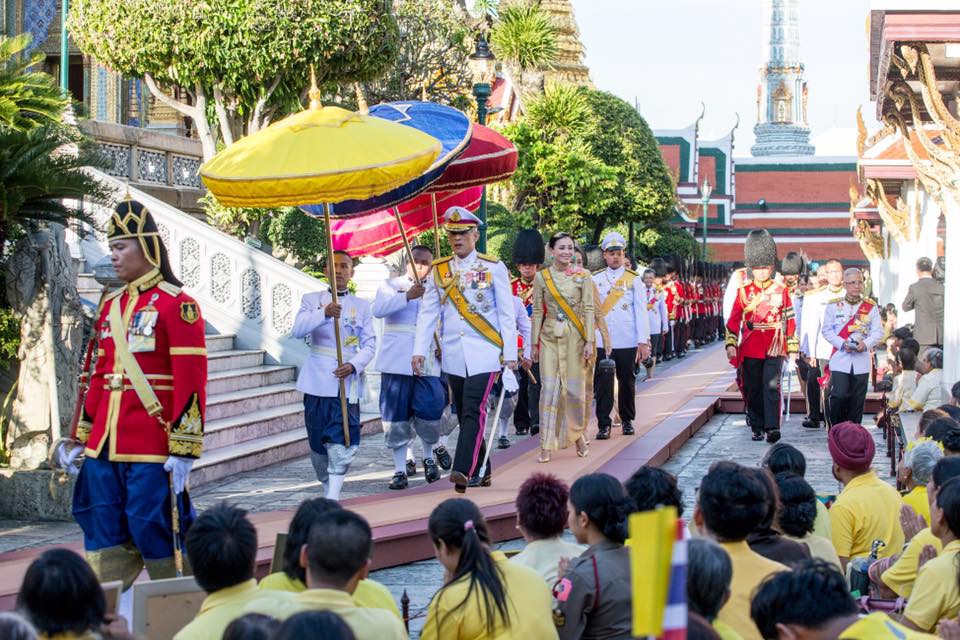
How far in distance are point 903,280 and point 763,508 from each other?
23.3 m

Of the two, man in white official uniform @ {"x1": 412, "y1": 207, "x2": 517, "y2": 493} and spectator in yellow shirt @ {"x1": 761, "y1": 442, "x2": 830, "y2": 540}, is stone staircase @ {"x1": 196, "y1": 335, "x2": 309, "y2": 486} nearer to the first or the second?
man in white official uniform @ {"x1": 412, "y1": 207, "x2": 517, "y2": 493}

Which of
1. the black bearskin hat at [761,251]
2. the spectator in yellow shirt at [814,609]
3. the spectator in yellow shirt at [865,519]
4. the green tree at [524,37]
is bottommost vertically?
the spectator in yellow shirt at [865,519]

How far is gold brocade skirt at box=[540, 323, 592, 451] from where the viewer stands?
11734mm

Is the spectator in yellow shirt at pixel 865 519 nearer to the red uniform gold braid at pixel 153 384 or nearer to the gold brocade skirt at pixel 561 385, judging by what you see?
the red uniform gold braid at pixel 153 384

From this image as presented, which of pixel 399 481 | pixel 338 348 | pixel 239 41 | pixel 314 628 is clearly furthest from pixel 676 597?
pixel 239 41

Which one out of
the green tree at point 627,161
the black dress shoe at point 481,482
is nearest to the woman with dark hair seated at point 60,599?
the black dress shoe at point 481,482

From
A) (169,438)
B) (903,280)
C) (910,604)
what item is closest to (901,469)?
(910,604)

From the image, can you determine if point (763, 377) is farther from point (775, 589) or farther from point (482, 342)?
point (775, 589)

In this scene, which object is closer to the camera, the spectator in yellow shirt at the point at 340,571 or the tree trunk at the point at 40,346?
the spectator in yellow shirt at the point at 340,571

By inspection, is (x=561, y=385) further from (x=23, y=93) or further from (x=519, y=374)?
(x=23, y=93)

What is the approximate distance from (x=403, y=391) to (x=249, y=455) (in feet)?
6.01

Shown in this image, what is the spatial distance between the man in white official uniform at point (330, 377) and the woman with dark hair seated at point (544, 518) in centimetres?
421

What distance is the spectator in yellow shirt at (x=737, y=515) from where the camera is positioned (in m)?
4.92

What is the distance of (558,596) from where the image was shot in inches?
193
